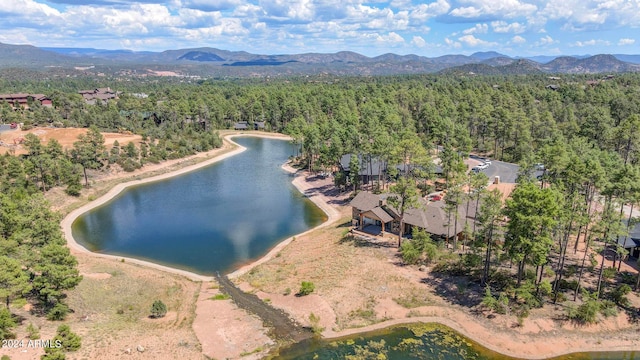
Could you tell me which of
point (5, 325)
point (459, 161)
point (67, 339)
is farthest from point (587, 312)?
point (5, 325)

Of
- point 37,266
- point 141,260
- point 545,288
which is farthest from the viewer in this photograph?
point 141,260

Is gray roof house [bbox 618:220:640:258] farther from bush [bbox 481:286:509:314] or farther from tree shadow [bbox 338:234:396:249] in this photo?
tree shadow [bbox 338:234:396:249]

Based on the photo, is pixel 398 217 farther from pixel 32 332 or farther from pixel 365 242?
pixel 32 332

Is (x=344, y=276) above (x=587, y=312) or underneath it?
underneath

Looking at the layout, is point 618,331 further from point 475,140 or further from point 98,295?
point 475,140

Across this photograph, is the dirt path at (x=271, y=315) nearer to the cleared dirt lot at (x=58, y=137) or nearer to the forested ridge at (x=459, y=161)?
the forested ridge at (x=459, y=161)

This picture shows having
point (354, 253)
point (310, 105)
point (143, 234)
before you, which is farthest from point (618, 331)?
point (310, 105)

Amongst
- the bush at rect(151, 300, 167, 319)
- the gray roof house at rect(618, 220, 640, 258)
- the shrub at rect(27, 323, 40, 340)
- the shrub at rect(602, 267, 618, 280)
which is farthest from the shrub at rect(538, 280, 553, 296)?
the shrub at rect(27, 323, 40, 340)
